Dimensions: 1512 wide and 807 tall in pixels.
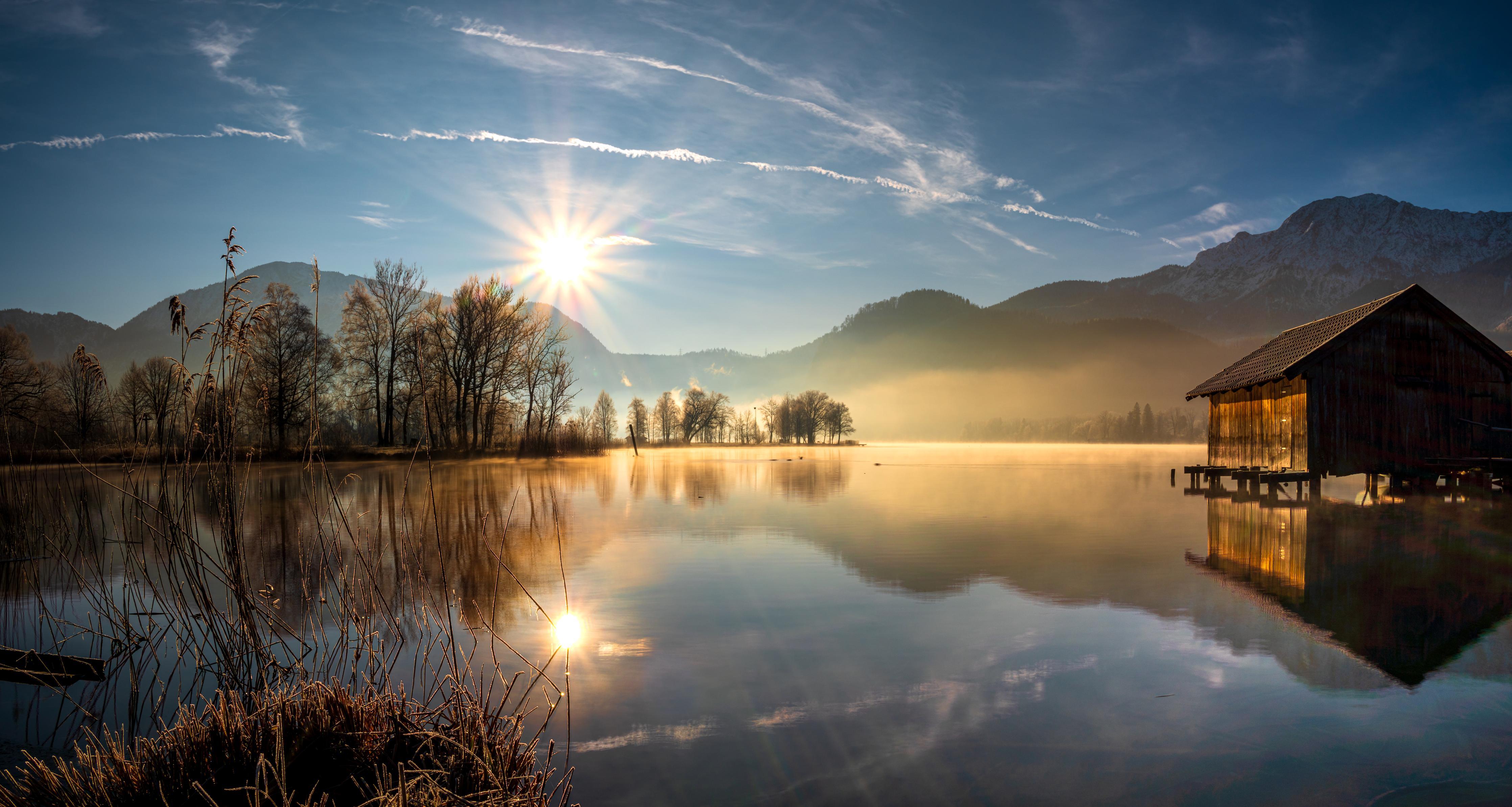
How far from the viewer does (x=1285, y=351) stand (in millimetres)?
26609

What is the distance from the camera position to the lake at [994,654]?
4355mm

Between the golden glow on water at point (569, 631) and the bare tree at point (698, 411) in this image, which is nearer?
the golden glow on water at point (569, 631)

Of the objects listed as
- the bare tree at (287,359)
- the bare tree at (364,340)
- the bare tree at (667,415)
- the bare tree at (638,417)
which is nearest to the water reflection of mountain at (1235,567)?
the bare tree at (287,359)

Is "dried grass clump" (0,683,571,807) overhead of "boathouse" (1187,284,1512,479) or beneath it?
beneath

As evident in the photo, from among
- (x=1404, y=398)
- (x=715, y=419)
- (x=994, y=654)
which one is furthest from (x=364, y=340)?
(x=715, y=419)

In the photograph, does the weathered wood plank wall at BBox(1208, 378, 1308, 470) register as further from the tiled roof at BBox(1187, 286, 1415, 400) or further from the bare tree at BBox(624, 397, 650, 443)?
the bare tree at BBox(624, 397, 650, 443)

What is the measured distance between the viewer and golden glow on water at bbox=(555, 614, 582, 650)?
691 centimetres

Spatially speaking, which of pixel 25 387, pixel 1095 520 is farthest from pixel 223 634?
pixel 25 387

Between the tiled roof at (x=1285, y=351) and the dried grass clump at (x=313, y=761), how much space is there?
27.8 m

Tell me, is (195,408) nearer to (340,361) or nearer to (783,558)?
(783,558)

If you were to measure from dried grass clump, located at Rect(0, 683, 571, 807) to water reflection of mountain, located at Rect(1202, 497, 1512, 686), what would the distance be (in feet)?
24.4

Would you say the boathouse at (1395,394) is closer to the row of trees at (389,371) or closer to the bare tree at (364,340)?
the row of trees at (389,371)

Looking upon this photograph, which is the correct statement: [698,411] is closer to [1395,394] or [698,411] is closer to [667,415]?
[667,415]

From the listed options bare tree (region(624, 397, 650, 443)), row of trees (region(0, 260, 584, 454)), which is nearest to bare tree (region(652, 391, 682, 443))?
bare tree (region(624, 397, 650, 443))
